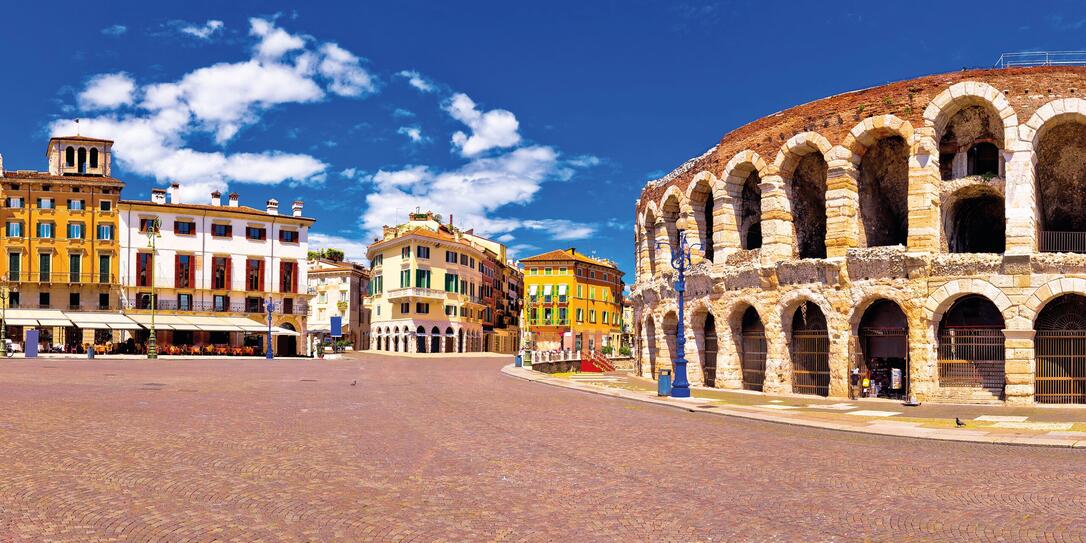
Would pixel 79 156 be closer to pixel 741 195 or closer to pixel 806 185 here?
pixel 741 195

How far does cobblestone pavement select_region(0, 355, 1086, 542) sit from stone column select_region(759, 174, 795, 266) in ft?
41.0

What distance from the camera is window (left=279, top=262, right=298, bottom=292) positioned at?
2633 inches

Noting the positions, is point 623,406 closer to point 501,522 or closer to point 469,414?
point 469,414

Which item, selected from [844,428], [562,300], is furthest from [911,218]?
[562,300]

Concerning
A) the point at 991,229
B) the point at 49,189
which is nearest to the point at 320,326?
the point at 49,189

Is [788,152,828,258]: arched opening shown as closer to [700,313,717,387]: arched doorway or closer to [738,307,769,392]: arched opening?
[738,307,769,392]: arched opening

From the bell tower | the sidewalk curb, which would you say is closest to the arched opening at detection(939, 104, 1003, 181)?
the sidewalk curb

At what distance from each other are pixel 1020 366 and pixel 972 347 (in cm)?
225

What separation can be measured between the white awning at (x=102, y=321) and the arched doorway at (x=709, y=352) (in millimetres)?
42071

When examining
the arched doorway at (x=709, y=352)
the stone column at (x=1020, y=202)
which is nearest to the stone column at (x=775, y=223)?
the arched doorway at (x=709, y=352)

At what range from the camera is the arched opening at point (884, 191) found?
94.8ft

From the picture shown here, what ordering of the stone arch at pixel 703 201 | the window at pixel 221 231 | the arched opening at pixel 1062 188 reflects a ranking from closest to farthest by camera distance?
the arched opening at pixel 1062 188, the stone arch at pixel 703 201, the window at pixel 221 231

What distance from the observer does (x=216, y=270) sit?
6438cm

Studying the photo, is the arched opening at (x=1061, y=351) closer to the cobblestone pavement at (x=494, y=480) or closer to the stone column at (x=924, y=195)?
the stone column at (x=924, y=195)
